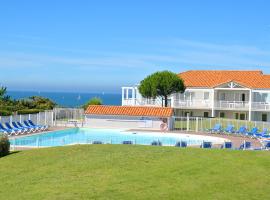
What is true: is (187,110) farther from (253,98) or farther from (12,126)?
(12,126)

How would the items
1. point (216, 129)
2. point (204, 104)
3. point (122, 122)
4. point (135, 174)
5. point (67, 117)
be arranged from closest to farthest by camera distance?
point (135, 174) < point (216, 129) < point (122, 122) < point (67, 117) < point (204, 104)

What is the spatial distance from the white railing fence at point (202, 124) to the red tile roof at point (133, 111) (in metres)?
1.29

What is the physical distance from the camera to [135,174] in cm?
1488

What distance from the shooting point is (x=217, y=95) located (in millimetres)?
59406

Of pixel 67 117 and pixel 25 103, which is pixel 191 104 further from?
pixel 25 103

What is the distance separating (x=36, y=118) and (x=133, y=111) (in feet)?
26.9

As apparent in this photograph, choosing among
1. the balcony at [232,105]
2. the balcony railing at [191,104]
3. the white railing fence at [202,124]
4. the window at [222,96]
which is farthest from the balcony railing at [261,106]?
the white railing fence at [202,124]

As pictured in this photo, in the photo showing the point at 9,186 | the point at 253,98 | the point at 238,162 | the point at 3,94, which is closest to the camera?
the point at 9,186

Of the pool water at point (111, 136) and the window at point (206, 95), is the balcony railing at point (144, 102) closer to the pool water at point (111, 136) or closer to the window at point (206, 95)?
the window at point (206, 95)

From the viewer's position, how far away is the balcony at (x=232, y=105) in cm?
5580

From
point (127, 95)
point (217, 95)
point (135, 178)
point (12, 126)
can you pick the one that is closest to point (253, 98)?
point (217, 95)

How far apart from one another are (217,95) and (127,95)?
35.6ft

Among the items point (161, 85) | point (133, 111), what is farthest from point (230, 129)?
point (161, 85)

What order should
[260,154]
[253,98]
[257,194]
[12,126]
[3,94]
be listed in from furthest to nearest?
[253,98] → [3,94] → [12,126] → [260,154] → [257,194]
